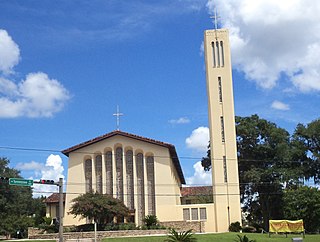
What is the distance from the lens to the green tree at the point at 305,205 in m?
48.2

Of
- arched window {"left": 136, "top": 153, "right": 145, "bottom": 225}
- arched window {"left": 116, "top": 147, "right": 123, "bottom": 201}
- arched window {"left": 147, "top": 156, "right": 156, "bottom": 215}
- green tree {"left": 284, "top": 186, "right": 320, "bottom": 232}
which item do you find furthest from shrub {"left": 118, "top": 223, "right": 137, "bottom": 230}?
green tree {"left": 284, "top": 186, "right": 320, "bottom": 232}

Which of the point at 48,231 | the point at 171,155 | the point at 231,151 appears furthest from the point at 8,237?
the point at 231,151

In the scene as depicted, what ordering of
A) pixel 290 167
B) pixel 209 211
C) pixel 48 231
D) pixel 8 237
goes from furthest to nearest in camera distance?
pixel 290 167 < pixel 8 237 < pixel 209 211 < pixel 48 231

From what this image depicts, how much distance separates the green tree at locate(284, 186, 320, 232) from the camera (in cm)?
4819

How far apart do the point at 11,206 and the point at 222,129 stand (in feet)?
85.2

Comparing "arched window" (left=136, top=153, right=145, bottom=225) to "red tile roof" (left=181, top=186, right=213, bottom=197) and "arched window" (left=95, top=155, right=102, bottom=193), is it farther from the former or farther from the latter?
"red tile roof" (left=181, top=186, right=213, bottom=197)

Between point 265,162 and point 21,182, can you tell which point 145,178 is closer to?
point 265,162

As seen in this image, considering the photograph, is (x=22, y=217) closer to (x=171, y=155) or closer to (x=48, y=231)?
(x=48, y=231)

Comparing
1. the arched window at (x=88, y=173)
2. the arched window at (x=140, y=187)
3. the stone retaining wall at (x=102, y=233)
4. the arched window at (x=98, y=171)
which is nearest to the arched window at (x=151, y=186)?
the arched window at (x=140, y=187)

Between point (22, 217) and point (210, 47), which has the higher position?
point (210, 47)

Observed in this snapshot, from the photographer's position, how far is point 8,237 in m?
53.0

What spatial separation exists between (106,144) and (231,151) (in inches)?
547

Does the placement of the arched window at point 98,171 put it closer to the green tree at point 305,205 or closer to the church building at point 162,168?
the church building at point 162,168

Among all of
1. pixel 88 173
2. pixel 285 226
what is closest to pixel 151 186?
pixel 88 173
